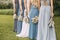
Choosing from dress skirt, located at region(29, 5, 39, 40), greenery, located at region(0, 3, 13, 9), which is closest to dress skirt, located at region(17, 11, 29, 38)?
dress skirt, located at region(29, 5, 39, 40)

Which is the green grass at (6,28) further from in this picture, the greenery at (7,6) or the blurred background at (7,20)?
the greenery at (7,6)

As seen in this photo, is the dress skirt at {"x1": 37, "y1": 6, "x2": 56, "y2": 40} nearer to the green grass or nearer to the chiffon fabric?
the chiffon fabric

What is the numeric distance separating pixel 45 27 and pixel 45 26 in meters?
0.01

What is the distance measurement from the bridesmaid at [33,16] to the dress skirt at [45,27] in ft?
0.15

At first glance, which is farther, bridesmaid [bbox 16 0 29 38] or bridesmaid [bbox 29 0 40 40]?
bridesmaid [bbox 16 0 29 38]

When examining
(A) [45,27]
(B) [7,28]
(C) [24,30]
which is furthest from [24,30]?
(A) [45,27]

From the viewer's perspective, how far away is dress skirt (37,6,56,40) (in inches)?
98.6

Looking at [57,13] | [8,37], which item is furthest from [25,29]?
[57,13]

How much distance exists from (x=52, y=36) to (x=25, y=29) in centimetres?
35

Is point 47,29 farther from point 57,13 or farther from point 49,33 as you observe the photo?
point 57,13

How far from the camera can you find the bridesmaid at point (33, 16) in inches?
98.9

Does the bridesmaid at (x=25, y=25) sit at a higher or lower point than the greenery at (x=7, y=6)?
lower

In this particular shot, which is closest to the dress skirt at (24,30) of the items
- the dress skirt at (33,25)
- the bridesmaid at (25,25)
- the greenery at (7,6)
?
the bridesmaid at (25,25)

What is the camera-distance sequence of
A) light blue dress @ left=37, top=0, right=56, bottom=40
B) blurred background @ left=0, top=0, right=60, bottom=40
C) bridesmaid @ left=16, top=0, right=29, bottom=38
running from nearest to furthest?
1. light blue dress @ left=37, top=0, right=56, bottom=40
2. bridesmaid @ left=16, top=0, right=29, bottom=38
3. blurred background @ left=0, top=0, right=60, bottom=40
